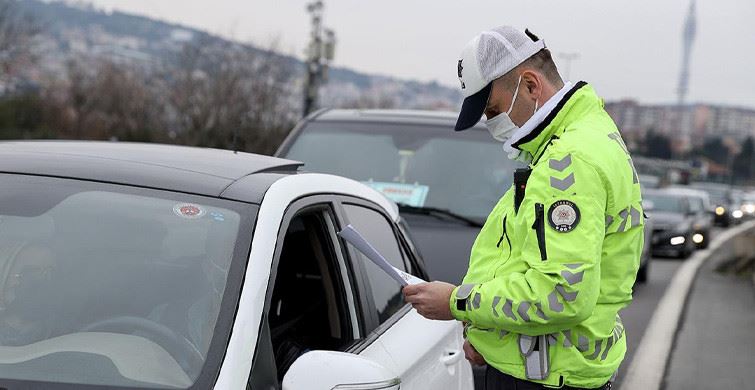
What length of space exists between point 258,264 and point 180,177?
0.50m

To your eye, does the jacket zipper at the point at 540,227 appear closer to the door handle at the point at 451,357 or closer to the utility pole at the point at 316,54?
the door handle at the point at 451,357

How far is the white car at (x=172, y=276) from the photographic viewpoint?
272 centimetres

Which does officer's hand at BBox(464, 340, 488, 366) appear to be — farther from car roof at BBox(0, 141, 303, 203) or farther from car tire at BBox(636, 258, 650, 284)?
car tire at BBox(636, 258, 650, 284)

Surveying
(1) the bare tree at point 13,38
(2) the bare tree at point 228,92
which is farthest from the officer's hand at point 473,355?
(1) the bare tree at point 13,38

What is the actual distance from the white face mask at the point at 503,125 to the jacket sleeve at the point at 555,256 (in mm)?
256

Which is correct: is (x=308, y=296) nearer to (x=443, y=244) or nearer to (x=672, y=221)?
(x=443, y=244)

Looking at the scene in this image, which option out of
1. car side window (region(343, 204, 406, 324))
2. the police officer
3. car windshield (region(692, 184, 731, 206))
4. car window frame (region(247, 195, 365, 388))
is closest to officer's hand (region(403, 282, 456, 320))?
the police officer

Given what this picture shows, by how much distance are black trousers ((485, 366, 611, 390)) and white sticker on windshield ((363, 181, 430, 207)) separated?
4.22 metres

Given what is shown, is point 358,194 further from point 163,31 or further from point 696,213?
point 163,31

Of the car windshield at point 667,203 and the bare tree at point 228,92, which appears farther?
the bare tree at point 228,92

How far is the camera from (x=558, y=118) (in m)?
2.95

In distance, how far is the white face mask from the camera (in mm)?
Result: 3024

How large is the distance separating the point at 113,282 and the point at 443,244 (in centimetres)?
373

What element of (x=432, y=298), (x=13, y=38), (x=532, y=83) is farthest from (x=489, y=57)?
(x=13, y=38)
